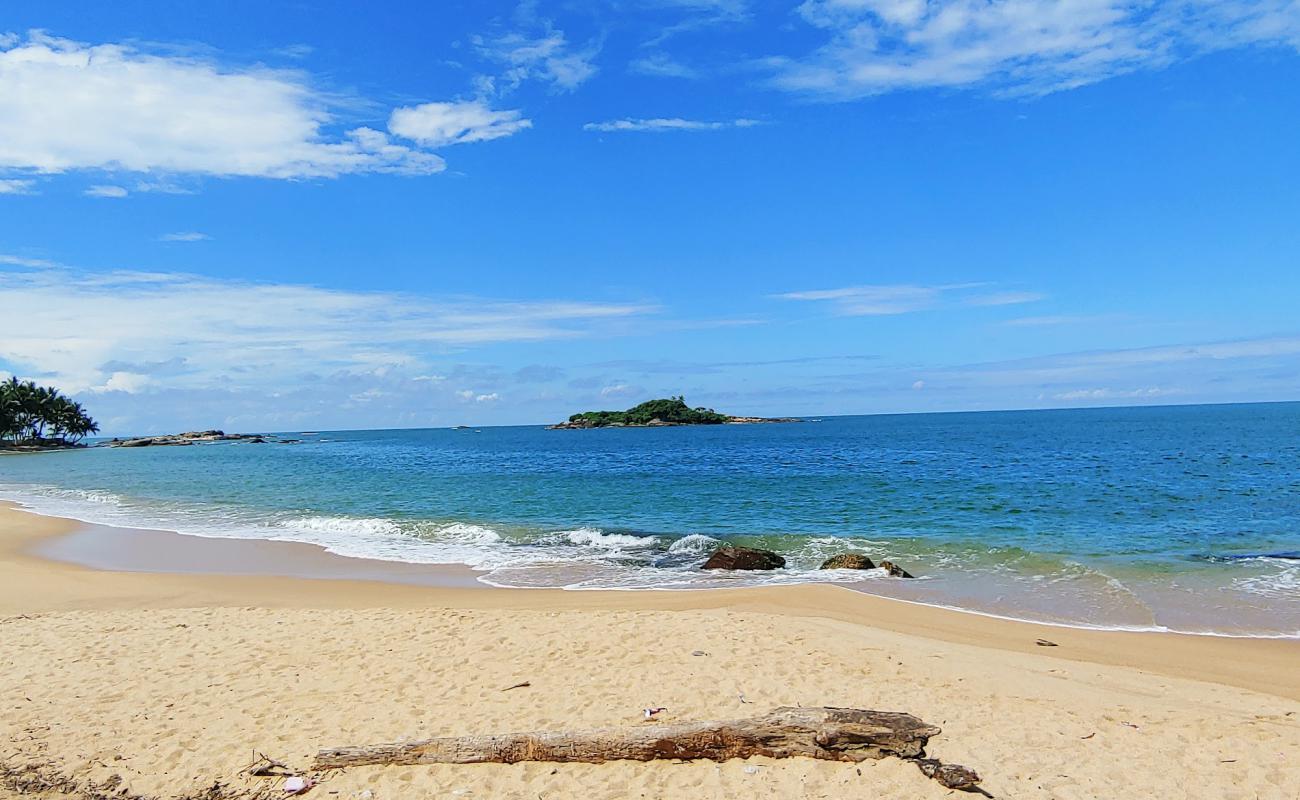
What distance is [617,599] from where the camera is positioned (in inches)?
565

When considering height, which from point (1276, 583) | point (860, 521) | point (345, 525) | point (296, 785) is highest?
point (296, 785)

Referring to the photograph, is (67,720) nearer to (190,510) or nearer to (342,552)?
(342,552)

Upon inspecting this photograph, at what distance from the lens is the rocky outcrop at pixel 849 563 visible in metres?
17.0

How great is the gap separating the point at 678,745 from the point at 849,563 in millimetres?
11543

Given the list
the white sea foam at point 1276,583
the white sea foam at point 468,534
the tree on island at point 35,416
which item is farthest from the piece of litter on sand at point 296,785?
the tree on island at point 35,416

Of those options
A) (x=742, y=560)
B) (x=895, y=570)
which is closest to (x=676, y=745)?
(x=742, y=560)

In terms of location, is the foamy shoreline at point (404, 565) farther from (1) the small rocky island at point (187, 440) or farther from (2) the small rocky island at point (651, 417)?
(2) the small rocky island at point (651, 417)

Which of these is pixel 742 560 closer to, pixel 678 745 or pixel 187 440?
pixel 678 745

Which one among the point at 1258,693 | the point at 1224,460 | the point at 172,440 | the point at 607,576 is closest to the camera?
the point at 1258,693

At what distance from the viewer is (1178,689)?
8.90 metres

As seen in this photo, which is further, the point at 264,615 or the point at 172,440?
the point at 172,440

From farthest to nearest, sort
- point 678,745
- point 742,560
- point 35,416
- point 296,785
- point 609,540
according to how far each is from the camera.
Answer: point 35,416 < point 609,540 < point 742,560 < point 678,745 < point 296,785

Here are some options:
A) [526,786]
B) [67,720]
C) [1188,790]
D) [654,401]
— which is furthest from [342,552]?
[654,401]

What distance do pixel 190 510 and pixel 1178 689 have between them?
34.6 meters
